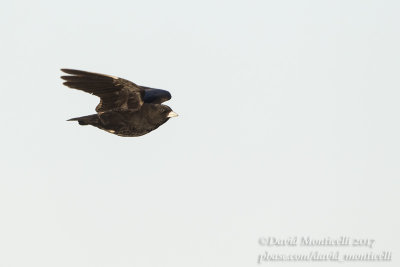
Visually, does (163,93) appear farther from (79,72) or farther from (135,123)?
(79,72)

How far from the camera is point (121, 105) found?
2609cm

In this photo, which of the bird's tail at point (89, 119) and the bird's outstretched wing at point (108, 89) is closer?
the bird's outstretched wing at point (108, 89)

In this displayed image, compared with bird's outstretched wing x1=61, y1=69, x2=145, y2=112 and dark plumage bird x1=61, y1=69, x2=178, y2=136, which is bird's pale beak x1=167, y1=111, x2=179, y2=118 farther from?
bird's outstretched wing x1=61, y1=69, x2=145, y2=112

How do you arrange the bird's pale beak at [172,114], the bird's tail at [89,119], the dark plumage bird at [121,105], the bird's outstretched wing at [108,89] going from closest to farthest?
the bird's outstretched wing at [108,89]
the dark plumage bird at [121,105]
the bird's tail at [89,119]
the bird's pale beak at [172,114]

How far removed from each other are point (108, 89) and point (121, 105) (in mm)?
622

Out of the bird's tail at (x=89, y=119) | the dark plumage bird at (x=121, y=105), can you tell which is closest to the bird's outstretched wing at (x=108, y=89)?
the dark plumage bird at (x=121, y=105)

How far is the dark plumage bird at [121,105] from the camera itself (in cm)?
2519

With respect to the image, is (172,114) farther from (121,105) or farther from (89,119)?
(89,119)

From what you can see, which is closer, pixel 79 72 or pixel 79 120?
pixel 79 72

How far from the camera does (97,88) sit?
83.6 feet

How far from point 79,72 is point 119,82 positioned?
994 mm

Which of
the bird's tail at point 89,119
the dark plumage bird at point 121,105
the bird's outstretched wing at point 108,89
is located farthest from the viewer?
the bird's tail at point 89,119

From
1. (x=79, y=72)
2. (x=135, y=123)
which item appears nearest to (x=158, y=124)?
(x=135, y=123)

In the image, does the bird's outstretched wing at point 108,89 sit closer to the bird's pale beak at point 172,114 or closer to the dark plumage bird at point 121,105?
the dark plumage bird at point 121,105
